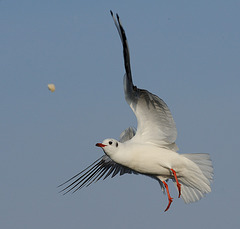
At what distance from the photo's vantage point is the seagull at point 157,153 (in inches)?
378

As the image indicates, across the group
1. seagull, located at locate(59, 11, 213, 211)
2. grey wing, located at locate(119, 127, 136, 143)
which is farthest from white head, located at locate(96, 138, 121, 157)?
grey wing, located at locate(119, 127, 136, 143)

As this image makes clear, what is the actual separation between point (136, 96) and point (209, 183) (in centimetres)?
214

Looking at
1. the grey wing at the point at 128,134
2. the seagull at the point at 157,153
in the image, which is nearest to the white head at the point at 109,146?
the seagull at the point at 157,153

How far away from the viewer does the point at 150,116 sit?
32.7ft

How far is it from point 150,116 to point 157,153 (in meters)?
0.61

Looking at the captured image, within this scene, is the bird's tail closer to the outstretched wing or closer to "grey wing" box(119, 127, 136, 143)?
the outstretched wing

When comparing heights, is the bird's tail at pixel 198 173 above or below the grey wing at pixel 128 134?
below

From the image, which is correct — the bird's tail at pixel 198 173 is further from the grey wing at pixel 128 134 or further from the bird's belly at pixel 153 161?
the grey wing at pixel 128 134

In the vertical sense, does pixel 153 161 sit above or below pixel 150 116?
below

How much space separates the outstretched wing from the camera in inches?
375

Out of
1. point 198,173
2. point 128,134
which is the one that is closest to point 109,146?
point 198,173

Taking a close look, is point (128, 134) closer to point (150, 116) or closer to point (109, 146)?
point (150, 116)

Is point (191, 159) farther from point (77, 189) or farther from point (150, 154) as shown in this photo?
point (77, 189)

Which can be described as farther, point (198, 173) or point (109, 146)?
point (198, 173)
